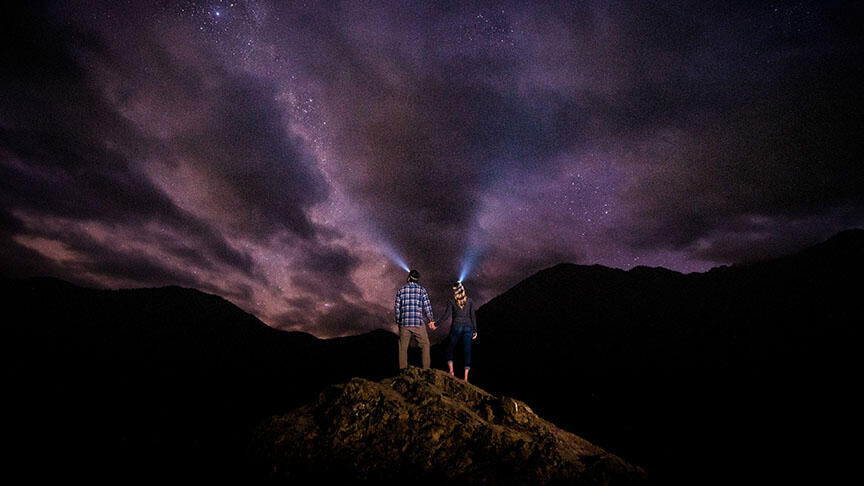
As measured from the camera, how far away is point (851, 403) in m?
16.7

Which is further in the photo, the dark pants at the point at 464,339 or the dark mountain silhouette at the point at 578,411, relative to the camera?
the dark pants at the point at 464,339

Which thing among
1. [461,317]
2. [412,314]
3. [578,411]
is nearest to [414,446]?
[412,314]

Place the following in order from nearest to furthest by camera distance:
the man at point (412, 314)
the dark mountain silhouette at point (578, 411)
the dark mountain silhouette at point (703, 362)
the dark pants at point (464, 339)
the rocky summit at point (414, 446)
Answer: the rocky summit at point (414, 446), the dark mountain silhouette at point (578, 411), the man at point (412, 314), the dark mountain silhouette at point (703, 362), the dark pants at point (464, 339)

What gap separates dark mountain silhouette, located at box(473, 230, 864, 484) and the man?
4895mm

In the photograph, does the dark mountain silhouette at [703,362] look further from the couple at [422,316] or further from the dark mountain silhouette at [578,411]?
the couple at [422,316]

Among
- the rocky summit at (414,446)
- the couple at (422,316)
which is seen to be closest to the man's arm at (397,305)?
the couple at (422,316)

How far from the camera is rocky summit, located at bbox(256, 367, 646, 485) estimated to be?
10.7 feet

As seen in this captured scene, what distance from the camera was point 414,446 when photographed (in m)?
3.70

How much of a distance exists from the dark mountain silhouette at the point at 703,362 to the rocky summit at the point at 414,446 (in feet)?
8.21

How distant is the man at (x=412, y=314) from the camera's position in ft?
25.7

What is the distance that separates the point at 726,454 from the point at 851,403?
55.5 ft

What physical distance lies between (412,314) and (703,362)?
5885 cm

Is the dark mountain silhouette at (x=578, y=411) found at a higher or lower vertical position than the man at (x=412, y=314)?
lower

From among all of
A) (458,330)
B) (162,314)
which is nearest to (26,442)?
(458,330)
